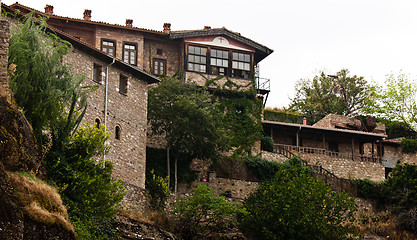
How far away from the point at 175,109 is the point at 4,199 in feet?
69.7

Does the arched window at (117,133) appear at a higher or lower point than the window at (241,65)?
lower

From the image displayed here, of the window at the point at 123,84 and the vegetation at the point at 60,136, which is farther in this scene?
the window at the point at 123,84

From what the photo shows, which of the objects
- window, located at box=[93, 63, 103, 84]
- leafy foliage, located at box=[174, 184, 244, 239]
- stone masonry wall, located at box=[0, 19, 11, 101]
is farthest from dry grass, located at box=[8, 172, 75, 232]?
window, located at box=[93, 63, 103, 84]

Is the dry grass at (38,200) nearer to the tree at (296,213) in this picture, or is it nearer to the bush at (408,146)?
the tree at (296,213)

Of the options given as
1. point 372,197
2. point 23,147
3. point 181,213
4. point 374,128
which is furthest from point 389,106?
point 23,147

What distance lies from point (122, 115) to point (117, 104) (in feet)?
2.06

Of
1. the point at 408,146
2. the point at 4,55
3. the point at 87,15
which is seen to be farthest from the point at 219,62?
the point at 4,55

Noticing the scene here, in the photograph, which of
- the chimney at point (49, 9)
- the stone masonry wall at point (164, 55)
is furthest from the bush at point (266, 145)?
the chimney at point (49, 9)

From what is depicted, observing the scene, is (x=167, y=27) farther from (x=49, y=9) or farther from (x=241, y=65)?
(x=49, y=9)

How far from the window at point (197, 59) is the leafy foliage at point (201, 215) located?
1368 centimetres

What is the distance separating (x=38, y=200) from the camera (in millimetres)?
19438

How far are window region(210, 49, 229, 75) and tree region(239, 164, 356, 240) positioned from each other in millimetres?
11485

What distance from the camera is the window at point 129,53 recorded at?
43.8 metres

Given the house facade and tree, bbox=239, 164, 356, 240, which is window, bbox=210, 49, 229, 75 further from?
tree, bbox=239, 164, 356, 240
